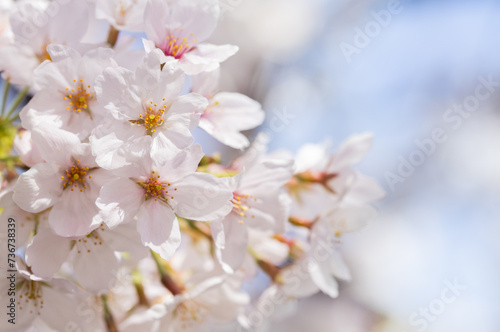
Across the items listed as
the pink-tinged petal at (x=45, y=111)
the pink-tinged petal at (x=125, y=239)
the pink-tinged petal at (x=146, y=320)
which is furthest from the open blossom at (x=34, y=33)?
the pink-tinged petal at (x=146, y=320)

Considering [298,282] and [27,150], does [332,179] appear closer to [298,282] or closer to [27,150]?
[298,282]

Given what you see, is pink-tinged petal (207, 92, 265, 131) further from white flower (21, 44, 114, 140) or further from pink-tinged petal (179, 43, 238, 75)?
white flower (21, 44, 114, 140)

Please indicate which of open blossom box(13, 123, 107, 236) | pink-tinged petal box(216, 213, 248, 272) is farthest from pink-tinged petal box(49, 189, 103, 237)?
pink-tinged petal box(216, 213, 248, 272)

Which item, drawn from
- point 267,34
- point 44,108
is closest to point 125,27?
point 44,108

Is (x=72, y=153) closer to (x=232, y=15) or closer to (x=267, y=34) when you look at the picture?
(x=232, y=15)

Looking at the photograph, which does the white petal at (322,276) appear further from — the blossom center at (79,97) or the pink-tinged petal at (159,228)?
the blossom center at (79,97)

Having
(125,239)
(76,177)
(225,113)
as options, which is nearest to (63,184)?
(76,177)
